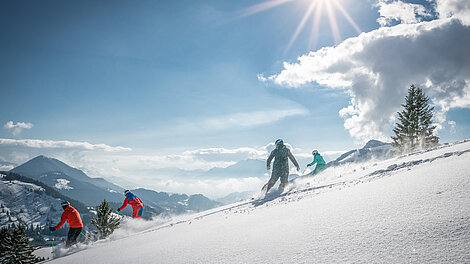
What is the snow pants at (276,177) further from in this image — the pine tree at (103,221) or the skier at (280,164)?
the pine tree at (103,221)

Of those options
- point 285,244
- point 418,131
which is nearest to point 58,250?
point 285,244

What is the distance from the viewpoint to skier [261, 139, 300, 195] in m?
13.4

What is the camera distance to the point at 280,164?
1374 cm

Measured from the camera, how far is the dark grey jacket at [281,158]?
537 inches

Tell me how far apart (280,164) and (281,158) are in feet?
1.39

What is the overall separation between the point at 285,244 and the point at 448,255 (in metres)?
1.75

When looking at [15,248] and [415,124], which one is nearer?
[15,248]

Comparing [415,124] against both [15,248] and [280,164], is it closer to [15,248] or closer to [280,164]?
[280,164]

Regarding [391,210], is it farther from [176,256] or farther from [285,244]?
[176,256]

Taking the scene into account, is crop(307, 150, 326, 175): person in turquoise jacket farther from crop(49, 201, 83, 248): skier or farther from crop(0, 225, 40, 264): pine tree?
crop(0, 225, 40, 264): pine tree

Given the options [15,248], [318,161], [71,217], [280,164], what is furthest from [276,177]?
[15,248]

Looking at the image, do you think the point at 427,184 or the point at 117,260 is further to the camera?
the point at 117,260

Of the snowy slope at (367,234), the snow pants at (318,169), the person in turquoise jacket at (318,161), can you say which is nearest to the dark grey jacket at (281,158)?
the snow pants at (318,169)

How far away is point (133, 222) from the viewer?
13.6 meters
